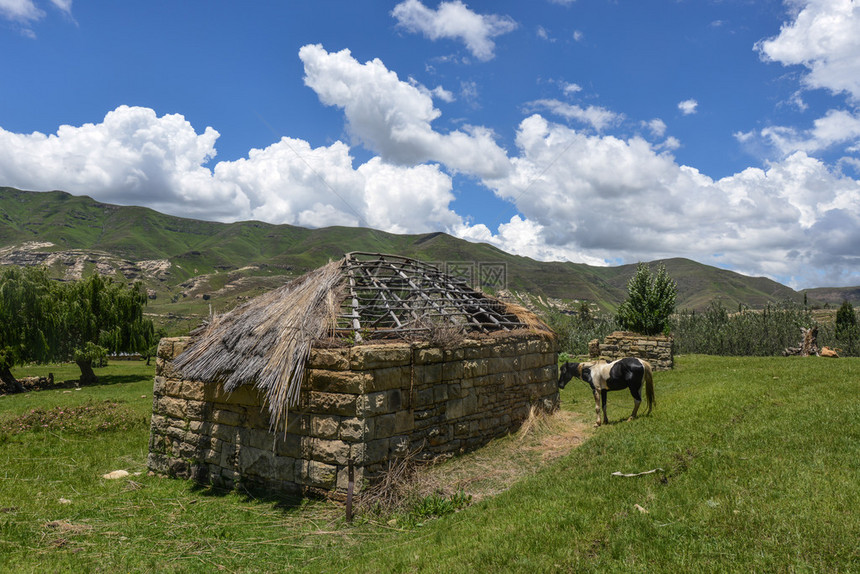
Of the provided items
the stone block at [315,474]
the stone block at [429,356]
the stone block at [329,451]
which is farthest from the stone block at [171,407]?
the stone block at [429,356]

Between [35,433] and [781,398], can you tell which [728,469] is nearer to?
[781,398]

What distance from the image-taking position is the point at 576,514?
15.8ft

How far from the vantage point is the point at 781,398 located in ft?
29.0

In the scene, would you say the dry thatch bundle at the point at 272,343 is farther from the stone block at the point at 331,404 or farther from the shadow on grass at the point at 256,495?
the shadow on grass at the point at 256,495

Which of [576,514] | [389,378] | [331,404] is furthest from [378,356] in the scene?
[576,514]

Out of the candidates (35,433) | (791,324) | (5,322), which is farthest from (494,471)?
(791,324)

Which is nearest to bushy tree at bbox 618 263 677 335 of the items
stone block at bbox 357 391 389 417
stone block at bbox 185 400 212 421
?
stone block at bbox 357 391 389 417

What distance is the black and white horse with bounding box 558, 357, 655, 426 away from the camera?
8.97 metres

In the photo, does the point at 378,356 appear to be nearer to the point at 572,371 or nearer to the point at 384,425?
the point at 384,425

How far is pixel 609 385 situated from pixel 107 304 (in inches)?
1094

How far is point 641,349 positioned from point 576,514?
16.1 m

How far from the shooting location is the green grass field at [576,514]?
3.94m

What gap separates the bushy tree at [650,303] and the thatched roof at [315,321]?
12.7 metres

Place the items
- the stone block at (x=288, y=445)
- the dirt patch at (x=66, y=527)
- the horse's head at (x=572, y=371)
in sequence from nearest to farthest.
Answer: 1. the dirt patch at (x=66, y=527)
2. the stone block at (x=288, y=445)
3. the horse's head at (x=572, y=371)
